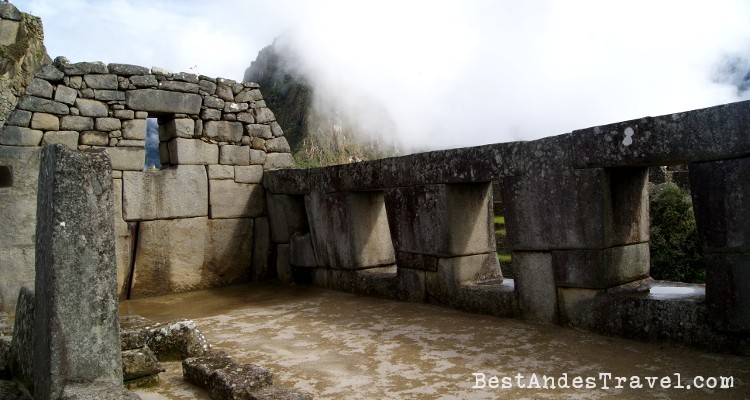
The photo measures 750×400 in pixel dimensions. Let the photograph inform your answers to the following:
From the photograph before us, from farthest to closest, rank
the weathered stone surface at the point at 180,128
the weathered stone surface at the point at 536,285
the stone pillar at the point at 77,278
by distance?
the weathered stone surface at the point at 180,128
the weathered stone surface at the point at 536,285
the stone pillar at the point at 77,278

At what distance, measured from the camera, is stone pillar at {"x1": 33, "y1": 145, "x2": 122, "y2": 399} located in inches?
129

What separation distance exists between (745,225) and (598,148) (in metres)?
1.25

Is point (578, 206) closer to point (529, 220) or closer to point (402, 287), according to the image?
point (529, 220)

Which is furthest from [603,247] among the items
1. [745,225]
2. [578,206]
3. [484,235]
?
[484,235]

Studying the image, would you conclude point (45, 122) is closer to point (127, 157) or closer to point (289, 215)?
point (127, 157)

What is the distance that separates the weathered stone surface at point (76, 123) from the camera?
816 cm

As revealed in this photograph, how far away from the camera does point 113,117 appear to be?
849 cm

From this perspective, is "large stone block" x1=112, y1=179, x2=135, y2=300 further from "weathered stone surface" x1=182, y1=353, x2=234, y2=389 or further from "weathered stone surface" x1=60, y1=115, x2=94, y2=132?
"weathered stone surface" x1=182, y1=353, x2=234, y2=389

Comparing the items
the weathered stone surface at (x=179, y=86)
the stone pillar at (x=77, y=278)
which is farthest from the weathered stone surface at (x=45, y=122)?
the stone pillar at (x=77, y=278)

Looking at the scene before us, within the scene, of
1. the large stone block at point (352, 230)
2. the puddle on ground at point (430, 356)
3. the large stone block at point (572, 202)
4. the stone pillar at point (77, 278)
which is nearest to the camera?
the stone pillar at point (77, 278)

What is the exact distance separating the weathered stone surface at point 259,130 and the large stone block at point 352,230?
1812 mm

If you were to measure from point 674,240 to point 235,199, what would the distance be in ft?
35.2

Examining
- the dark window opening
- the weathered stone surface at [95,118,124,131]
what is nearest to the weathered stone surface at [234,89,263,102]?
the weathered stone surface at [95,118,124,131]

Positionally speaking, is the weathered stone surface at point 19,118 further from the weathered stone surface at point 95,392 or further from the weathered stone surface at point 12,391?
the weathered stone surface at point 95,392
